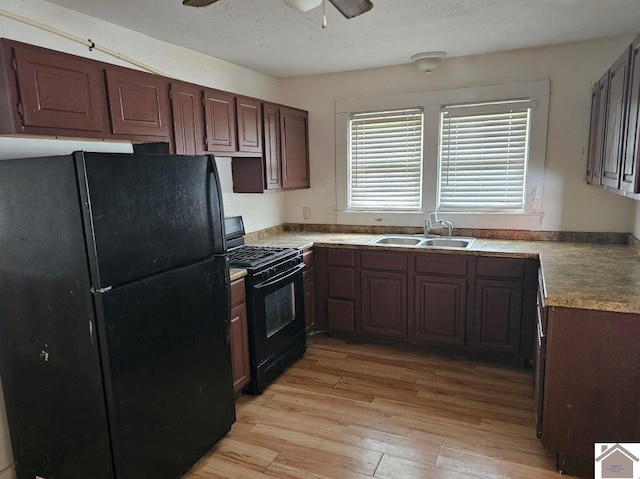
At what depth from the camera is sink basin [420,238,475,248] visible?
3393 mm

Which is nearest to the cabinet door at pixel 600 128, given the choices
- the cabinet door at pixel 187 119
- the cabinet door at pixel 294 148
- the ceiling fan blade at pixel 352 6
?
the ceiling fan blade at pixel 352 6

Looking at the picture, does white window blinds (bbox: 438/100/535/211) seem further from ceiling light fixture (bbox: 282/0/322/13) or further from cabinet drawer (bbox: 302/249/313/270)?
ceiling light fixture (bbox: 282/0/322/13)

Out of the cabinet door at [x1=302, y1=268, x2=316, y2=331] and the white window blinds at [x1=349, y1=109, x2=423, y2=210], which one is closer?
the cabinet door at [x1=302, y1=268, x2=316, y2=331]

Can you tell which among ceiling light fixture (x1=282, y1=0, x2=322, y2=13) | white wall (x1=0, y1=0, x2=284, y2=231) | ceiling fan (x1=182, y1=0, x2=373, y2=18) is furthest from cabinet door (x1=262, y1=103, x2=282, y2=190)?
ceiling light fixture (x1=282, y1=0, x2=322, y2=13)

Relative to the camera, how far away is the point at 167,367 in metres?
1.88

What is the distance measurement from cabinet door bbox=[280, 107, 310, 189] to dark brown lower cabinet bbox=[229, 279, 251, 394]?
131 centimetres

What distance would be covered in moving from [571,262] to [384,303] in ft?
4.44

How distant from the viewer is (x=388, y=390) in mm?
2771

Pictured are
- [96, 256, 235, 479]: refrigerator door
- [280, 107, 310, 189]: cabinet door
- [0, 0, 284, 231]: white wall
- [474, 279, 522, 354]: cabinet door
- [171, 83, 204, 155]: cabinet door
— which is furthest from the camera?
[280, 107, 310, 189]: cabinet door

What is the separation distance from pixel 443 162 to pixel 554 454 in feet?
7.51

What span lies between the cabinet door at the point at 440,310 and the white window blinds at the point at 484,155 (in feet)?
2.69

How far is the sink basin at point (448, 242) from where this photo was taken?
3393 mm

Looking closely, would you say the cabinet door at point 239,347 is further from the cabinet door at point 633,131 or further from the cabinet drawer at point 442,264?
the cabinet door at point 633,131

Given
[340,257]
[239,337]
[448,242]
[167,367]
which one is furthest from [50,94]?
[448,242]
